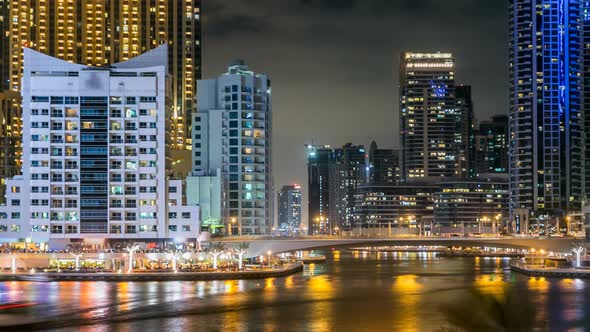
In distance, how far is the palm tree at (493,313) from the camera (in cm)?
5412

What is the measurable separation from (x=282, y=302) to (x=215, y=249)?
41804mm

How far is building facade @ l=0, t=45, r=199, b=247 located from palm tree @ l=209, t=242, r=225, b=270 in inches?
287

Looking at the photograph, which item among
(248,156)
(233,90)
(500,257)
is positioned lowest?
(500,257)

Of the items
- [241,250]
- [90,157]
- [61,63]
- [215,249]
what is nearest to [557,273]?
[241,250]

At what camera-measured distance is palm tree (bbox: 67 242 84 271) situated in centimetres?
11779

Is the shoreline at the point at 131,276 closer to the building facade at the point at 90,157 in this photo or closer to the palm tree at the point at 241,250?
the palm tree at the point at 241,250

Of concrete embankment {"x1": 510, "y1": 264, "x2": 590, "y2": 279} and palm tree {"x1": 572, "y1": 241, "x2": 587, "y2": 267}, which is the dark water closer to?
concrete embankment {"x1": 510, "y1": 264, "x2": 590, "y2": 279}

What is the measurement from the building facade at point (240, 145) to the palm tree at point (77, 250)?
138 feet

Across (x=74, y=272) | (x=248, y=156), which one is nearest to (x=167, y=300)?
(x=74, y=272)

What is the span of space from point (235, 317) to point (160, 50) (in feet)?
226

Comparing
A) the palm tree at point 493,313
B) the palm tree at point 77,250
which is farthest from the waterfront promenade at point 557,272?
the palm tree at point 77,250

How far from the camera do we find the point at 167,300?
84.2 m

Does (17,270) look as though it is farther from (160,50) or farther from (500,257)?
(500,257)

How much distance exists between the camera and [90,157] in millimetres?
127625
